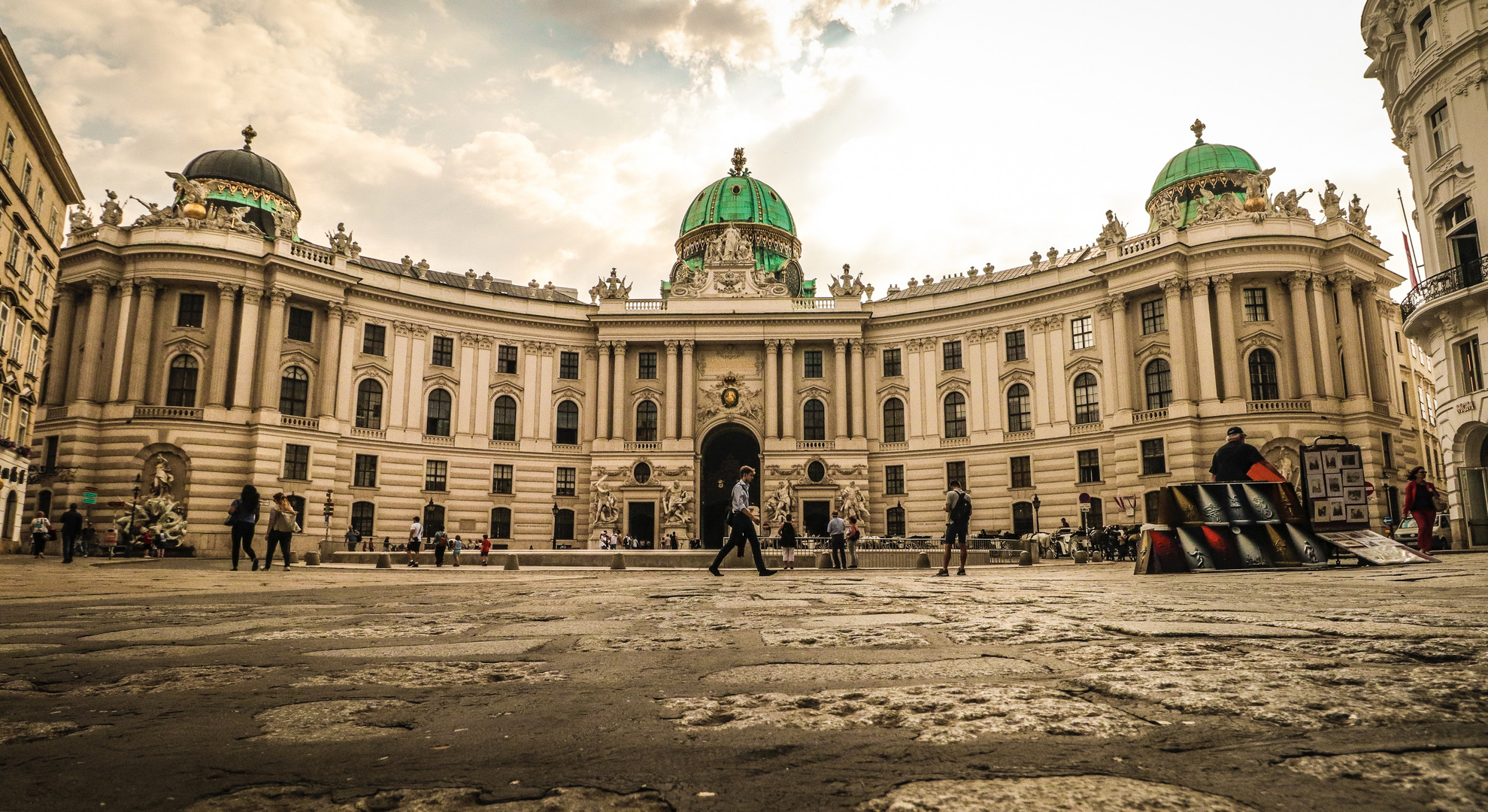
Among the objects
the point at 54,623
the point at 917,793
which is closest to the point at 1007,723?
the point at 917,793

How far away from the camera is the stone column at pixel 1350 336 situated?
38.1m

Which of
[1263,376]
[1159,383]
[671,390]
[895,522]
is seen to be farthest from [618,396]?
[1263,376]

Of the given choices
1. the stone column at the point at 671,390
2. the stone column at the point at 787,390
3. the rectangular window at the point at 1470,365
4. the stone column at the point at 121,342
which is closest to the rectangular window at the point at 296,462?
the stone column at the point at 121,342

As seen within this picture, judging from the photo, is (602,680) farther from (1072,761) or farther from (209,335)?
(209,335)

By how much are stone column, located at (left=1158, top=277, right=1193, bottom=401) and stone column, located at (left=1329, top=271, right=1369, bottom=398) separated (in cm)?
673

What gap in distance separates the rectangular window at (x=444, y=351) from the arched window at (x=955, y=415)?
26.7 m

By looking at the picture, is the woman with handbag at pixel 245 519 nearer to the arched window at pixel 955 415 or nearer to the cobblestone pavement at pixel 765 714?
the cobblestone pavement at pixel 765 714

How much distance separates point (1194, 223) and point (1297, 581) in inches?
1417

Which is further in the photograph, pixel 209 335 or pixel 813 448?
pixel 813 448

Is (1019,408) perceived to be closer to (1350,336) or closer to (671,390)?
(1350,336)

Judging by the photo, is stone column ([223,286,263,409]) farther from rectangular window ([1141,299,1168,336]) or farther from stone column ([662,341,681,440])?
rectangular window ([1141,299,1168,336])

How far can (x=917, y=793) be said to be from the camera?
183 cm

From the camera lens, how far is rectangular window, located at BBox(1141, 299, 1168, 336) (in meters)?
40.4

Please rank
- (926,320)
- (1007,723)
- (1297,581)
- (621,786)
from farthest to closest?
(926,320)
(1297,581)
(1007,723)
(621,786)
